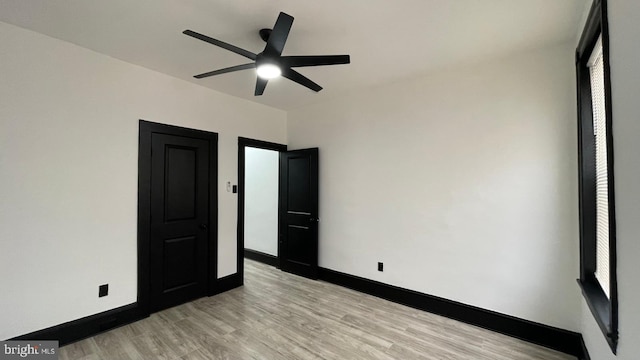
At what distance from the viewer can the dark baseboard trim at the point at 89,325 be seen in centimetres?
224

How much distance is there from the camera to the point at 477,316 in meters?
2.69

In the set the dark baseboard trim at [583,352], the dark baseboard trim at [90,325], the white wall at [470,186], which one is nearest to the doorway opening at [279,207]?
the white wall at [470,186]

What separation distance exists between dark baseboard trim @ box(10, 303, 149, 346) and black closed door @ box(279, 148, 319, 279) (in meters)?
2.08

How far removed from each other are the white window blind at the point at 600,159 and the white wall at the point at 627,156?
74cm

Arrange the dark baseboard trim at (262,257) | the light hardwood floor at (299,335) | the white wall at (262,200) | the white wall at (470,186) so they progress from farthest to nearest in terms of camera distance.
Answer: the white wall at (262,200), the dark baseboard trim at (262,257), the white wall at (470,186), the light hardwood floor at (299,335)

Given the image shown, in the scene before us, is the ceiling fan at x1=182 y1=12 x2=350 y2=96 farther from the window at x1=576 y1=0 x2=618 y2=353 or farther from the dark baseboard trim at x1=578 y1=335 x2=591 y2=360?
the dark baseboard trim at x1=578 y1=335 x2=591 y2=360

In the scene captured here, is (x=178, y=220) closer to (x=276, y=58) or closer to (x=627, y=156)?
(x=276, y=58)

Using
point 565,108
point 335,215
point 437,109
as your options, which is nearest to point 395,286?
point 335,215

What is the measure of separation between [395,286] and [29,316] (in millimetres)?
3600

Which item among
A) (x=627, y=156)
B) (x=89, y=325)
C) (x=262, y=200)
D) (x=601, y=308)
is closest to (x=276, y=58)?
(x=627, y=156)

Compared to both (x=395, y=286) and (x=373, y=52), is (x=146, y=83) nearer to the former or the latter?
(x=373, y=52)

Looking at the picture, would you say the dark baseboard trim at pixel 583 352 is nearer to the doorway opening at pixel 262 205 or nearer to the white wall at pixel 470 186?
the white wall at pixel 470 186

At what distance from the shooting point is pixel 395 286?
3.25m

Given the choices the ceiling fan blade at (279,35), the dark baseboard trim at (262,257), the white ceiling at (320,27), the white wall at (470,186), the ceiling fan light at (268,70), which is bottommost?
the dark baseboard trim at (262,257)
